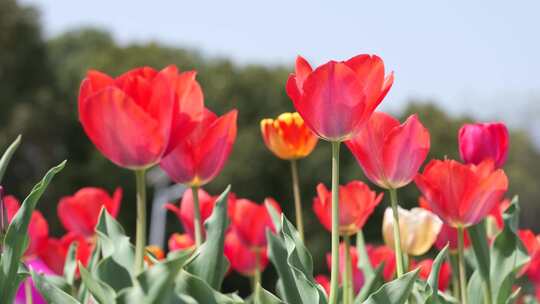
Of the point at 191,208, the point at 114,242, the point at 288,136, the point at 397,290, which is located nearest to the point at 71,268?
the point at 191,208

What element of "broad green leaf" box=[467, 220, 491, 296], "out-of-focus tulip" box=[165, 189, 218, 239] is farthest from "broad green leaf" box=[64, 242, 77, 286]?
"broad green leaf" box=[467, 220, 491, 296]

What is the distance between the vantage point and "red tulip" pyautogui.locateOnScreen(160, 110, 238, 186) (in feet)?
5.05

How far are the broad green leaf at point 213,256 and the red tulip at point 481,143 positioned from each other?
505 millimetres

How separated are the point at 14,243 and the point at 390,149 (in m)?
0.55

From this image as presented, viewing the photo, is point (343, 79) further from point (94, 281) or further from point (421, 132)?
point (94, 281)

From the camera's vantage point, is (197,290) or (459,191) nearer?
(197,290)

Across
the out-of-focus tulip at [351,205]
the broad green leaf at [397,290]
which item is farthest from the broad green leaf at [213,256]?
the out-of-focus tulip at [351,205]

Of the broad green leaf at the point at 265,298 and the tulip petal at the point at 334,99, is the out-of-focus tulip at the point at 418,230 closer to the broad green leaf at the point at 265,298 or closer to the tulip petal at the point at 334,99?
the tulip petal at the point at 334,99

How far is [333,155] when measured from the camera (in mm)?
1273

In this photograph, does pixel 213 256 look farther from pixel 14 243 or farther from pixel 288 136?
pixel 288 136

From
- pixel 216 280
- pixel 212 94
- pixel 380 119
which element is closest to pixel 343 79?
pixel 380 119

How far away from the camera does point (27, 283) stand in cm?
169

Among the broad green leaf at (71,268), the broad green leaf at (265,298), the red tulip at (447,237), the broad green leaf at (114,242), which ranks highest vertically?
the broad green leaf at (114,242)

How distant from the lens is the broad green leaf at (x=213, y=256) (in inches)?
53.5
